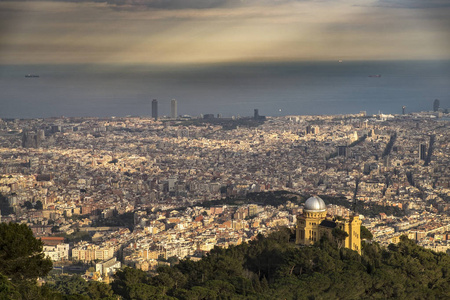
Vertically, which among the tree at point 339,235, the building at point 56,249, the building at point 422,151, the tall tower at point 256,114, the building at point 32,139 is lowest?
the building at point 56,249

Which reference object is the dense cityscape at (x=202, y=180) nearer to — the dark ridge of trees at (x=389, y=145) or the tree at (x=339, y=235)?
the dark ridge of trees at (x=389, y=145)

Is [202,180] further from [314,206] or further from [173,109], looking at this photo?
[173,109]

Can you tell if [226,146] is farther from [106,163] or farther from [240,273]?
[240,273]

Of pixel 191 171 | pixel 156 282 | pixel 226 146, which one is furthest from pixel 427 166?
pixel 156 282

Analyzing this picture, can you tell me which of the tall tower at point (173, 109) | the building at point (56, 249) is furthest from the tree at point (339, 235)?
the tall tower at point (173, 109)

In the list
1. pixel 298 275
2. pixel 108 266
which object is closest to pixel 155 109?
pixel 108 266

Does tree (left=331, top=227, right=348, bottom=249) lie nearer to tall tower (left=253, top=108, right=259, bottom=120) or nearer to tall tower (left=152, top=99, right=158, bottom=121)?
tall tower (left=253, top=108, right=259, bottom=120)
